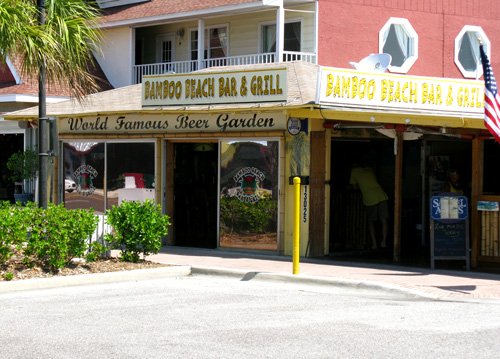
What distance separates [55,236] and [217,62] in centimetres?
1211

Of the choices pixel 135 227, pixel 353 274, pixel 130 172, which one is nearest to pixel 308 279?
pixel 353 274

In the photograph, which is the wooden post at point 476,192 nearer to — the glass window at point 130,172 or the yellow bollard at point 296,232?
the yellow bollard at point 296,232

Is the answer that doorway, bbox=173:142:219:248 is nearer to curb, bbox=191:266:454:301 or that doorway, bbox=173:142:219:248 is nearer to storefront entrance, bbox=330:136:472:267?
storefront entrance, bbox=330:136:472:267

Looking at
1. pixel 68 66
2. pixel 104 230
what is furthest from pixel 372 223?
pixel 68 66

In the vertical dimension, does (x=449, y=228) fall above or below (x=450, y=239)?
above

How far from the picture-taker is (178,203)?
1911 centimetres

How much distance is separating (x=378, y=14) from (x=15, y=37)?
1183cm

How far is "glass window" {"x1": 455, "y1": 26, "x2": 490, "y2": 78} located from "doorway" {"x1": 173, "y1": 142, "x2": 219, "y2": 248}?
843cm

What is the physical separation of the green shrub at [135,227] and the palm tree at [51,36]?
250cm

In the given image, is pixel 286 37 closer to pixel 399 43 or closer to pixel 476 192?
pixel 399 43

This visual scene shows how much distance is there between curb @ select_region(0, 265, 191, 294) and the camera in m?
12.1

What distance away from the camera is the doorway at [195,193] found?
62.4ft

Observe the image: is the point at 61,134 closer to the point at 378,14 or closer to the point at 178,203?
the point at 178,203

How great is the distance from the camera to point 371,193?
17.6 meters
